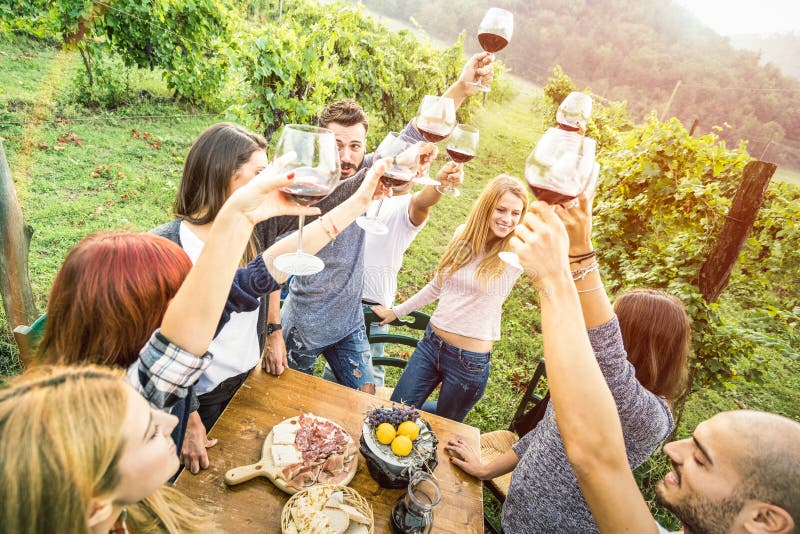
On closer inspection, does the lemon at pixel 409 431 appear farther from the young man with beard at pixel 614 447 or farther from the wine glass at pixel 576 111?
the wine glass at pixel 576 111

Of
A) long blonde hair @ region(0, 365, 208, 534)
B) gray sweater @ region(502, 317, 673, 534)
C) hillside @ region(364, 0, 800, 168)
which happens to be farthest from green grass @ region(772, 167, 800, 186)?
long blonde hair @ region(0, 365, 208, 534)

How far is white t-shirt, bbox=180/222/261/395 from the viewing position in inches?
75.4

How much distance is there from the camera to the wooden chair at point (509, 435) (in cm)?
251

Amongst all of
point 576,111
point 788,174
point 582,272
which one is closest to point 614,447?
point 582,272

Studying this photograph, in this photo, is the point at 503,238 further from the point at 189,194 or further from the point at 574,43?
the point at 574,43

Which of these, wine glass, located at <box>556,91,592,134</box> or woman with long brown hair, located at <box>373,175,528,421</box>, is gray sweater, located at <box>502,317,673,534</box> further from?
wine glass, located at <box>556,91,592,134</box>

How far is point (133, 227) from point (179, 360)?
168 inches

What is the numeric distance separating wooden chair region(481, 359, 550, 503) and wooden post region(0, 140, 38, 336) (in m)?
3.04

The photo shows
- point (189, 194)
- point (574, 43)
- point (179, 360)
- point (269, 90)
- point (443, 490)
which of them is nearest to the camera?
point (179, 360)

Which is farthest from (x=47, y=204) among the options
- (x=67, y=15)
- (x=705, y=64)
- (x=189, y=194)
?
(x=705, y=64)

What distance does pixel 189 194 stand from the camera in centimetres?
205

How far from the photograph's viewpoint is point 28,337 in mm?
1746

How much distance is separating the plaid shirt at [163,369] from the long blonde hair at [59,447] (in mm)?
128

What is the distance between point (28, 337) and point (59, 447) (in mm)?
1313
